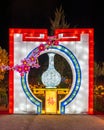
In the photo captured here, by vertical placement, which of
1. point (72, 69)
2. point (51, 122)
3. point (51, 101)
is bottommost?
point (51, 122)

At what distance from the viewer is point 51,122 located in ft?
42.8

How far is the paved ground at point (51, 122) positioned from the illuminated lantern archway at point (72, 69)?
1.95 ft

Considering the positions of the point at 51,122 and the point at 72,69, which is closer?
the point at 51,122

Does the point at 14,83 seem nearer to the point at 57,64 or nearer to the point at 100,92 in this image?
the point at 100,92

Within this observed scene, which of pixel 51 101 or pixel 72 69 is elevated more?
pixel 72 69

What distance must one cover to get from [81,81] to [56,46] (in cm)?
154

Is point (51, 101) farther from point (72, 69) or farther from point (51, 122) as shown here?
point (51, 122)

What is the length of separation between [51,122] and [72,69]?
2645mm

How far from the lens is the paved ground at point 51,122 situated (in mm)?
12031

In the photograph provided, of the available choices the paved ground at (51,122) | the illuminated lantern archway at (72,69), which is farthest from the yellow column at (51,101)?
the paved ground at (51,122)

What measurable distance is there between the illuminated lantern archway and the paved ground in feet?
1.95

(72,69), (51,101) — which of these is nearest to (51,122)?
(51,101)

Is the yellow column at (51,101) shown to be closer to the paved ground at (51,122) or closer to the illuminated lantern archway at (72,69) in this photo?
the illuminated lantern archway at (72,69)

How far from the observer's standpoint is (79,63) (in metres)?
15.0
